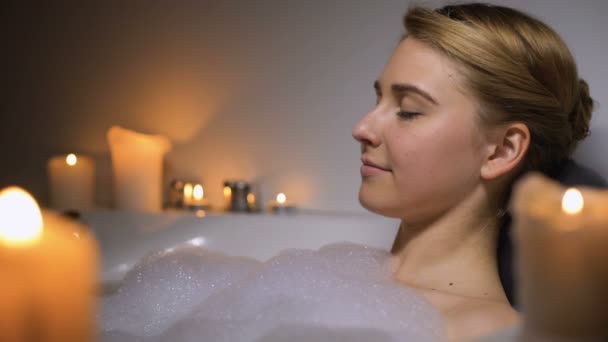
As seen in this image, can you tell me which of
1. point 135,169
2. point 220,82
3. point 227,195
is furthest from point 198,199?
point 220,82

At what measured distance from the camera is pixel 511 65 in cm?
89

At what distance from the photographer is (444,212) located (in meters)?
0.97

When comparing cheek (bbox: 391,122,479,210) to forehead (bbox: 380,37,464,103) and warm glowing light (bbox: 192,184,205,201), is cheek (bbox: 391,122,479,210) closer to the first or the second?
forehead (bbox: 380,37,464,103)

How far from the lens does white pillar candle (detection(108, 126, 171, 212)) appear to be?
1.82 metres

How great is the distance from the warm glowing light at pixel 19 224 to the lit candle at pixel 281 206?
56.3 inches

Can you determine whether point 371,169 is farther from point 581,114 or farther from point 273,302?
point 581,114

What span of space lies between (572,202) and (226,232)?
1.41 m

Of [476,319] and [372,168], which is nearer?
[476,319]

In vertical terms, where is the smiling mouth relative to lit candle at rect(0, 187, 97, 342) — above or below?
below

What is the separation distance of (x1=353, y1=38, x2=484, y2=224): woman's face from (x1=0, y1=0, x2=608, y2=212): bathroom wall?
460 millimetres

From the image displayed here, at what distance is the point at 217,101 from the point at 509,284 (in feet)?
3.76

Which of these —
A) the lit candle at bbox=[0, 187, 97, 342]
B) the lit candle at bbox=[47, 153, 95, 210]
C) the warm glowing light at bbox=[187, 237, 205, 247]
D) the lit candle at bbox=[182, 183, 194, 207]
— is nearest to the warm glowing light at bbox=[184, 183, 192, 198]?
the lit candle at bbox=[182, 183, 194, 207]

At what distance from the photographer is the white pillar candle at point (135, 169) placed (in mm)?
1818

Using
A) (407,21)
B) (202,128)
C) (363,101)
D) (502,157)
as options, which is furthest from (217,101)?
(502,157)
